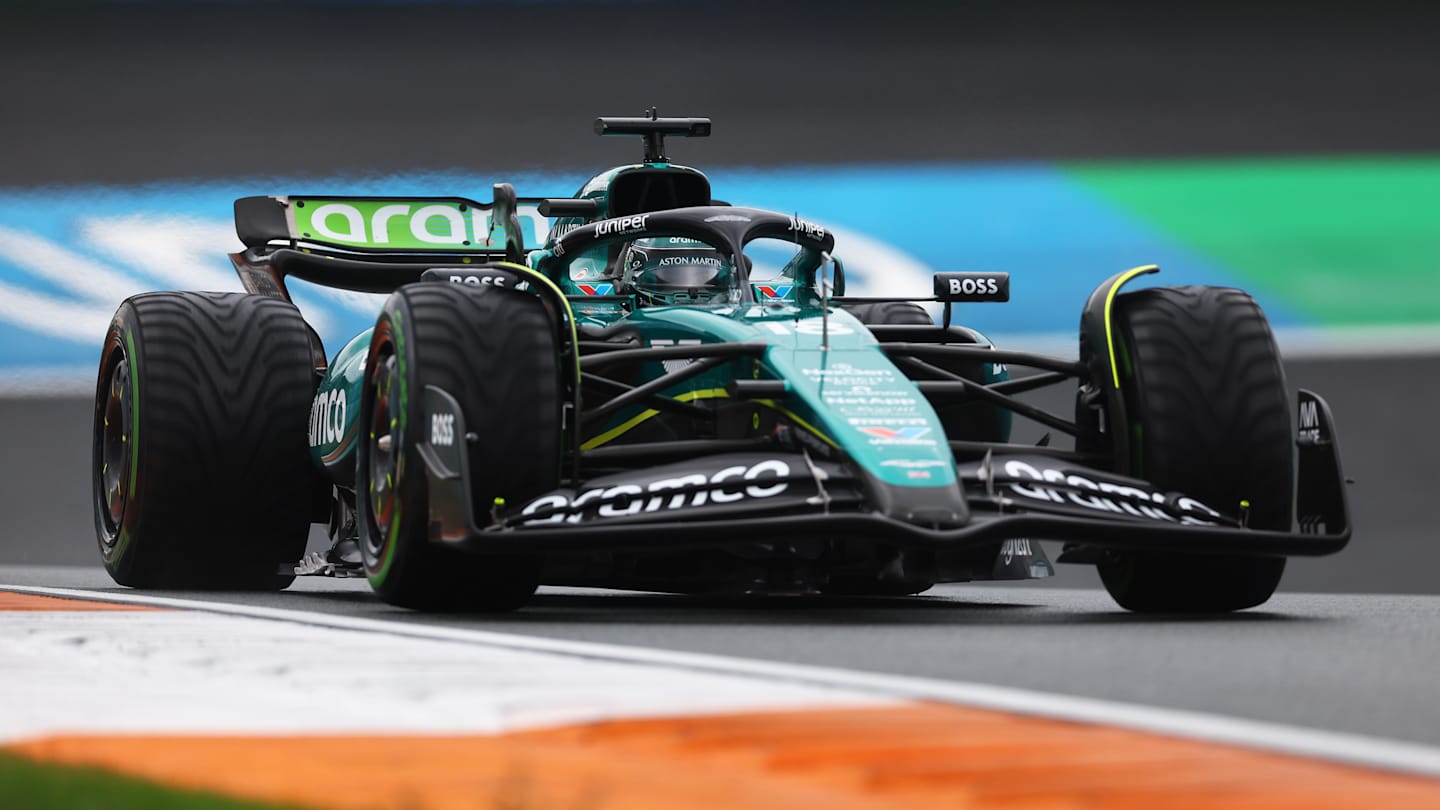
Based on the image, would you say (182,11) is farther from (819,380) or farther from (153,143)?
(819,380)

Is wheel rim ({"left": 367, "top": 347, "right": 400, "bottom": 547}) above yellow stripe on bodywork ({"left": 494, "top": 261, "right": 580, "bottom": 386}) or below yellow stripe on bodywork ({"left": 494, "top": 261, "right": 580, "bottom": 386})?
below

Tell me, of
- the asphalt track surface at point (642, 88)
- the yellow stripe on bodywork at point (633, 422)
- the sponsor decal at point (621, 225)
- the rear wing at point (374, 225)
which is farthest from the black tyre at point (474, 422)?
the asphalt track surface at point (642, 88)

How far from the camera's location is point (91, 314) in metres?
15.7

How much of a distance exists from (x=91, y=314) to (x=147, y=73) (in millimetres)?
2120

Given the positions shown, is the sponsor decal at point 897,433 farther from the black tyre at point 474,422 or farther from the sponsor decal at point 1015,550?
the sponsor decal at point 1015,550

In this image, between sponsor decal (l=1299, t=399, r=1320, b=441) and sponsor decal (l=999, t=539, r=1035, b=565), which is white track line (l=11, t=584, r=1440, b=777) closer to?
sponsor decal (l=999, t=539, r=1035, b=565)

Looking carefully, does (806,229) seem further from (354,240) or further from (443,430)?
(354,240)

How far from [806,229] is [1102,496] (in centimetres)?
224

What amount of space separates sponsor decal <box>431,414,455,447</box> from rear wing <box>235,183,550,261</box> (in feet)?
12.3

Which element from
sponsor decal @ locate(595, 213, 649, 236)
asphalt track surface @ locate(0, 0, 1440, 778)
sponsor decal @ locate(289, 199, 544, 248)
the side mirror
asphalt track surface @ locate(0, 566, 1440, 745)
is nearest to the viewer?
asphalt track surface @ locate(0, 566, 1440, 745)

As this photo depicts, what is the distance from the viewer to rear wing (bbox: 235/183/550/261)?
1058cm

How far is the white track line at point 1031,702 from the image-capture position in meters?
3.21

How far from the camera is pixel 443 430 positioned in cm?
659

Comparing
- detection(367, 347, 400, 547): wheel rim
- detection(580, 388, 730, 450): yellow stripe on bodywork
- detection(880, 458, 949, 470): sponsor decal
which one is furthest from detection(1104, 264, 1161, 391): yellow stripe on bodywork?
detection(367, 347, 400, 547): wheel rim
